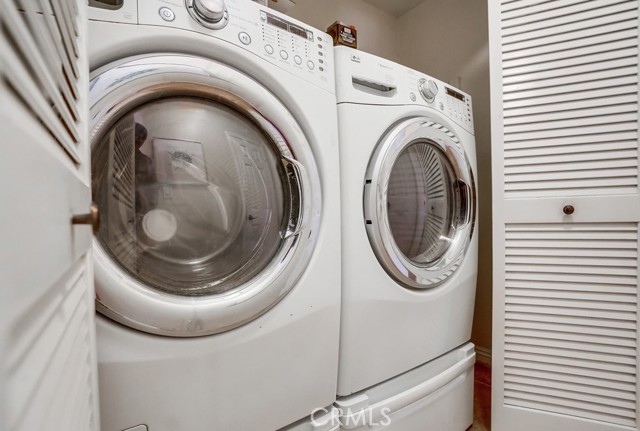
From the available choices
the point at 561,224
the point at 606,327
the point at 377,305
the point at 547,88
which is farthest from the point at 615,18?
the point at 377,305

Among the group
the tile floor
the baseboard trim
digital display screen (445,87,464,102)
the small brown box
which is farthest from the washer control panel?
the baseboard trim

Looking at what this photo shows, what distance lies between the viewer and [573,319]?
0.93 meters

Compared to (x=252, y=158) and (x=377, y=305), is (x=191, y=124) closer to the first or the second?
(x=252, y=158)

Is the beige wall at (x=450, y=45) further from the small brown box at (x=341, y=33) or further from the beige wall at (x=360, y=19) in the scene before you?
the small brown box at (x=341, y=33)

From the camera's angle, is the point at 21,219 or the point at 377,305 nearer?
the point at 21,219

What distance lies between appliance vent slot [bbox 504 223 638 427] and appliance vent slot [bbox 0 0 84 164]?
116 cm

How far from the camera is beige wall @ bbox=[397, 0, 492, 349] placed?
1481mm

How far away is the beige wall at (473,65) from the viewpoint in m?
1.48

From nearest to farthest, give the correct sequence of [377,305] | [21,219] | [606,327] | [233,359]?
[21,219], [233,359], [377,305], [606,327]

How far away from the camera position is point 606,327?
2.93ft

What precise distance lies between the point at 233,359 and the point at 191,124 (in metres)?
0.49

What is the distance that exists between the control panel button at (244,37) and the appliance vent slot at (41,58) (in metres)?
0.34

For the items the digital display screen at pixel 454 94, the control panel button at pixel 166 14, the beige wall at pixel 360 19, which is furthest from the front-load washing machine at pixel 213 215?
the beige wall at pixel 360 19

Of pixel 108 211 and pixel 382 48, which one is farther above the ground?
pixel 382 48
